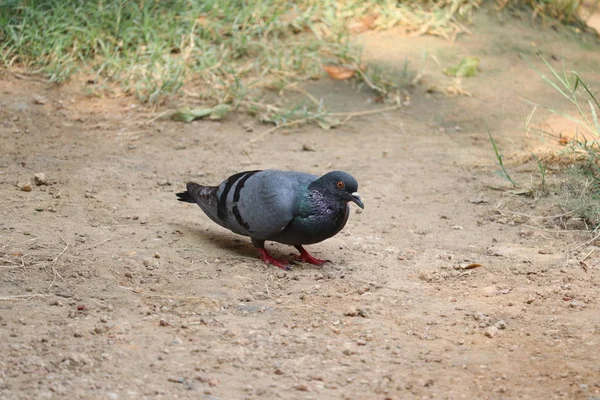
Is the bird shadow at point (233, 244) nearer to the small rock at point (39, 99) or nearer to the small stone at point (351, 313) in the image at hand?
the small stone at point (351, 313)

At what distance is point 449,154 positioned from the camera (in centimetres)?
635

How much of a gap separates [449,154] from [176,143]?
6.95ft

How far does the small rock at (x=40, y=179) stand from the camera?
17.6 ft

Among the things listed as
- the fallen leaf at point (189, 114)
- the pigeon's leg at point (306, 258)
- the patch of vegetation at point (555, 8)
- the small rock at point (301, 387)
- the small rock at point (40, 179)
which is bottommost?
the small rock at point (40, 179)

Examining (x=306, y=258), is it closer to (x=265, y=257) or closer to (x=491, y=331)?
(x=265, y=257)

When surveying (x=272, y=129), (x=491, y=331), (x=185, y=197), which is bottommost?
(x=272, y=129)

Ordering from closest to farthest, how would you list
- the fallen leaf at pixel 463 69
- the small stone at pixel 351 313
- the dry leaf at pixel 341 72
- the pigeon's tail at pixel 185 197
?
1. the small stone at pixel 351 313
2. the pigeon's tail at pixel 185 197
3. the dry leaf at pixel 341 72
4. the fallen leaf at pixel 463 69

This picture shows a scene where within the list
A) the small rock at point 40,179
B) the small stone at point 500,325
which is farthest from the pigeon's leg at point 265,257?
the small rock at point 40,179

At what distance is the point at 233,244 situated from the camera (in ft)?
16.0

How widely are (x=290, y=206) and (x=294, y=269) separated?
381mm

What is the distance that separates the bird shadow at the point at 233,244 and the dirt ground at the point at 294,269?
0.02 metres

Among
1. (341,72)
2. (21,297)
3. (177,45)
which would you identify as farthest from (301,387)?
(177,45)

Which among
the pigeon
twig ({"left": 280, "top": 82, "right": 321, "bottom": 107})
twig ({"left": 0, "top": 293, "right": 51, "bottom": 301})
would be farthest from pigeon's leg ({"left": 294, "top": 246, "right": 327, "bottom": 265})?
twig ({"left": 280, "top": 82, "right": 321, "bottom": 107})

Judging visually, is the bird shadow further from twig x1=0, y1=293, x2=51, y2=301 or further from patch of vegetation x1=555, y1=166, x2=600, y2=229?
patch of vegetation x1=555, y1=166, x2=600, y2=229
